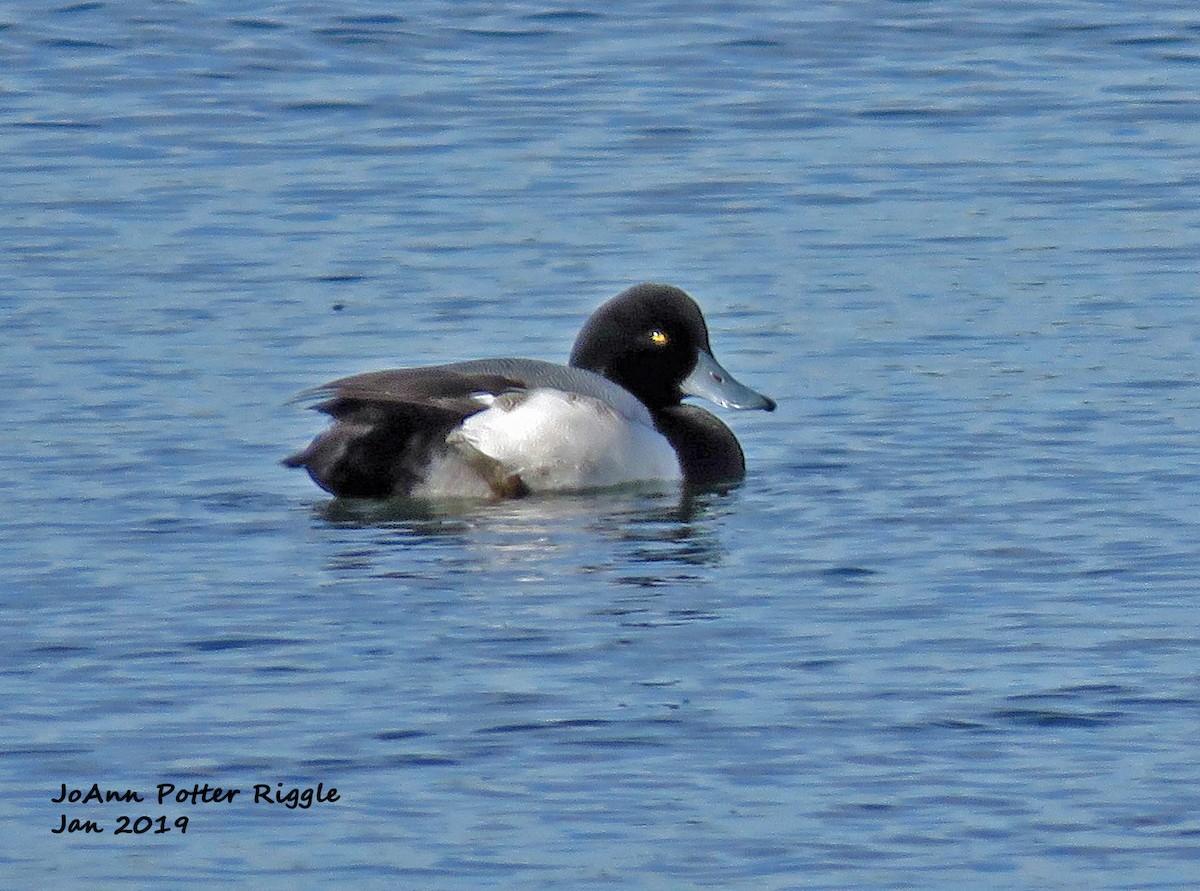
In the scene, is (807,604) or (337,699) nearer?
(337,699)

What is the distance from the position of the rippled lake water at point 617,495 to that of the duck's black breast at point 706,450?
0.13m

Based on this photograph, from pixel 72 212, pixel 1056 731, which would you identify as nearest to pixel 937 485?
pixel 1056 731

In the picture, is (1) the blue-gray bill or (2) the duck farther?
(1) the blue-gray bill

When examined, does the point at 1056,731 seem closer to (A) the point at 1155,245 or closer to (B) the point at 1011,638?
(B) the point at 1011,638

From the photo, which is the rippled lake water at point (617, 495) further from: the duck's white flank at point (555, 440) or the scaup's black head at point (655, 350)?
the scaup's black head at point (655, 350)

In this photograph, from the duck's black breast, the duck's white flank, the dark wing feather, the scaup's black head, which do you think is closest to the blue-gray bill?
the scaup's black head

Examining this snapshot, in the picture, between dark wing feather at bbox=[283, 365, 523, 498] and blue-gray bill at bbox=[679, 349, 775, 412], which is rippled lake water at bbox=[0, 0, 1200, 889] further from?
blue-gray bill at bbox=[679, 349, 775, 412]

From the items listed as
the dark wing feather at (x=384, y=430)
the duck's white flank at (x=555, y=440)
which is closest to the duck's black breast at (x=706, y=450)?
the duck's white flank at (x=555, y=440)

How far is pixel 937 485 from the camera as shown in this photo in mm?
9273

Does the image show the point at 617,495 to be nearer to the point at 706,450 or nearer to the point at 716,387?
the point at 706,450

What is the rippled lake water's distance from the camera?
19.9 feet

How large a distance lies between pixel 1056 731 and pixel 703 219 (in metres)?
7.90

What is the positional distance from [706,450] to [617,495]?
1.58ft

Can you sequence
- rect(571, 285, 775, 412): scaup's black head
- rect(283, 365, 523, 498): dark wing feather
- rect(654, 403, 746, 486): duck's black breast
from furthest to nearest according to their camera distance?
1. rect(571, 285, 775, 412): scaup's black head
2. rect(654, 403, 746, 486): duck's black breast
3. rect(283, 365, 523, 498): dark wing feather
